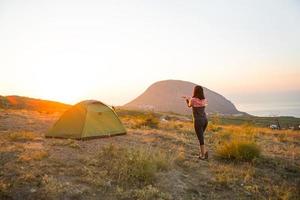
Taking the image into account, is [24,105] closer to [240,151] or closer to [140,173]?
[240,151]

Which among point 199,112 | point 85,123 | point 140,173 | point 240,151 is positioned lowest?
point 140,173

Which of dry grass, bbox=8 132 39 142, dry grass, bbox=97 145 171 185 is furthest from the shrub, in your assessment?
dry grass, bbox=8 132 39 142

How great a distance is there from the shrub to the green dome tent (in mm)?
6027

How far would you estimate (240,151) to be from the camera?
11.5 meters

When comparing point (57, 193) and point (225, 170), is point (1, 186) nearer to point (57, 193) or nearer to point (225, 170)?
point (57, 193)

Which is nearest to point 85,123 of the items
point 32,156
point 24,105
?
point 32,156

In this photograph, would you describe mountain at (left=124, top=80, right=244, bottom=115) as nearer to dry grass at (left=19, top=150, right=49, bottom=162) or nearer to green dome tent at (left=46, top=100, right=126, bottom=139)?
green dome tent at (left=46, top=100, right=126, bottom=139)

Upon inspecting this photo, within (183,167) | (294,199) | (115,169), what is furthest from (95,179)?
(294,199)

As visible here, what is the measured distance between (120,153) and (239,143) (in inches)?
169

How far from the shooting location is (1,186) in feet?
23.3

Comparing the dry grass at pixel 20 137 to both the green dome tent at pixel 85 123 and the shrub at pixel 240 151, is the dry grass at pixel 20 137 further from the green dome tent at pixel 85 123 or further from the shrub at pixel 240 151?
the shrub at pixel 240 151

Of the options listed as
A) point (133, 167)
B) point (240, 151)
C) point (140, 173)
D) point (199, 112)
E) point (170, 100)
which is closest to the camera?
point (140, 173)

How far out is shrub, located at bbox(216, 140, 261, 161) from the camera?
11.5 metres

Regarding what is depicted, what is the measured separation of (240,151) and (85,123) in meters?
6.99
